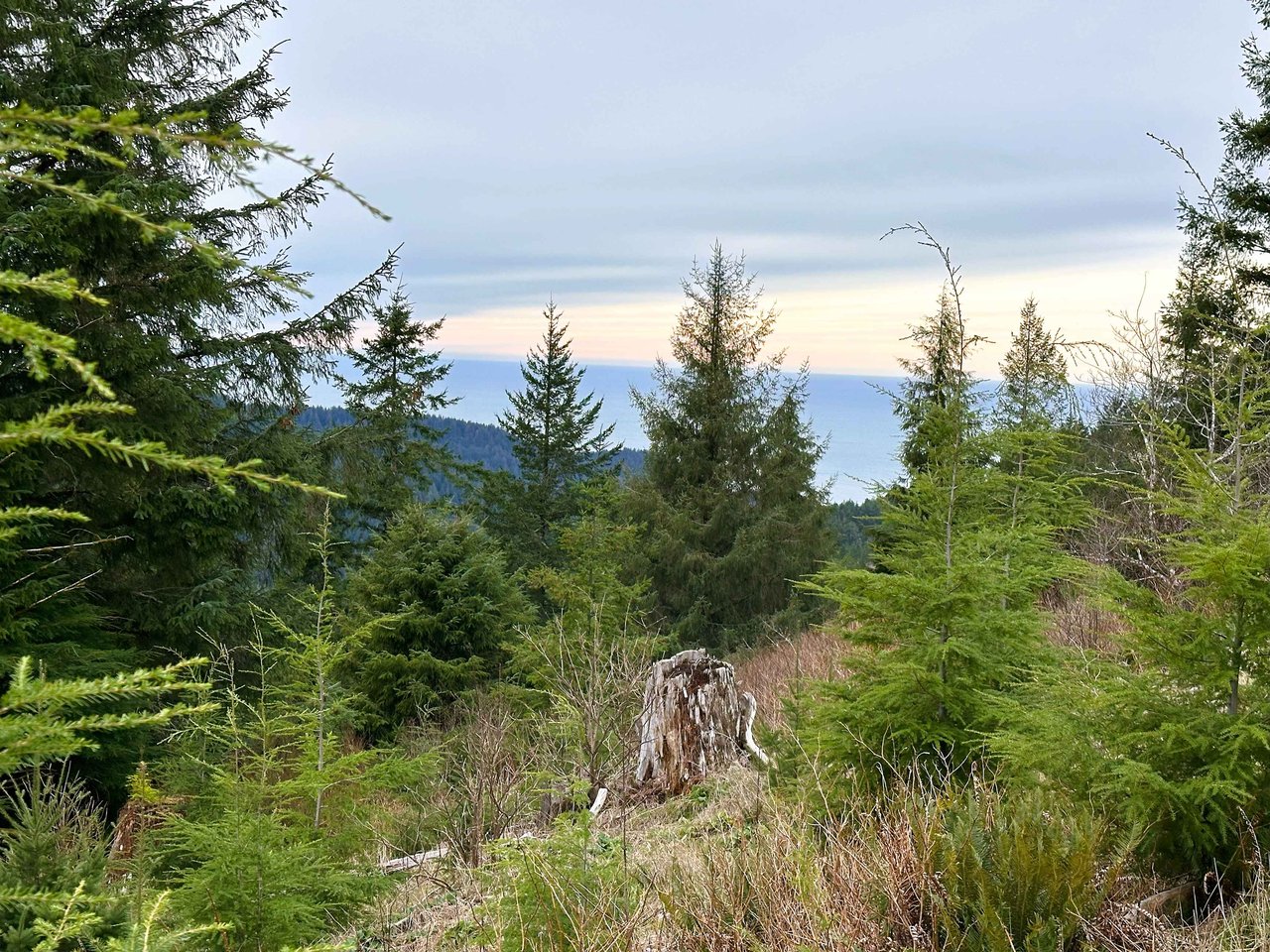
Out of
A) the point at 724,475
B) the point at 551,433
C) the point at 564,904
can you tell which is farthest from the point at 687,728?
the point at 551,433

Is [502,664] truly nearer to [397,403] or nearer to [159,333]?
[159,333]

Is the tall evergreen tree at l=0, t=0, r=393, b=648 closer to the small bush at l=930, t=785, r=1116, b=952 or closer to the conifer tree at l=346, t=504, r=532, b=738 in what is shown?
the conifer tree at l=346, t=504, r=532, b=738

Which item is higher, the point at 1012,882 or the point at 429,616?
the point at 1012,882

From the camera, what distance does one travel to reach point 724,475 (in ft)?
76.1

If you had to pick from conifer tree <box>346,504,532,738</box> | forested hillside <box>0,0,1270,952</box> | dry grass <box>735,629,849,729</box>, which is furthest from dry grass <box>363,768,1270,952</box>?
conifer tree <box>346,504,532,738</box>

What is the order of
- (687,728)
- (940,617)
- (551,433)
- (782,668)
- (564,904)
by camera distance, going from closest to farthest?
(564,904) → (940,617) → (687,728) → (782,668) → (551,433)

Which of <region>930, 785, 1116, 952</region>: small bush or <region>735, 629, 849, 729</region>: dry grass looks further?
<region>735, 629, 849, 729</region>: dry grass

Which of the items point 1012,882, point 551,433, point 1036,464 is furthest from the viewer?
point 551,433

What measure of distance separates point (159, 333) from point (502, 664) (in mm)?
7103

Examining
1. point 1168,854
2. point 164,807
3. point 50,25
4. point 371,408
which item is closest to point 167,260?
point 50,25

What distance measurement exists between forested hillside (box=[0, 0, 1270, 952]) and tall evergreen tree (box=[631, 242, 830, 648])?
451 cm

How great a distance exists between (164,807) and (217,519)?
4818 millimetres

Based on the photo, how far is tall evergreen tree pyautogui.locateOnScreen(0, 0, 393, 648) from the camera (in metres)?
8.20

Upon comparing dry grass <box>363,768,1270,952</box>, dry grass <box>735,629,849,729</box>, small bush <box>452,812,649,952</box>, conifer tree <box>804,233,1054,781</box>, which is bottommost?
dry grass <box>735,629,849,729</box>
